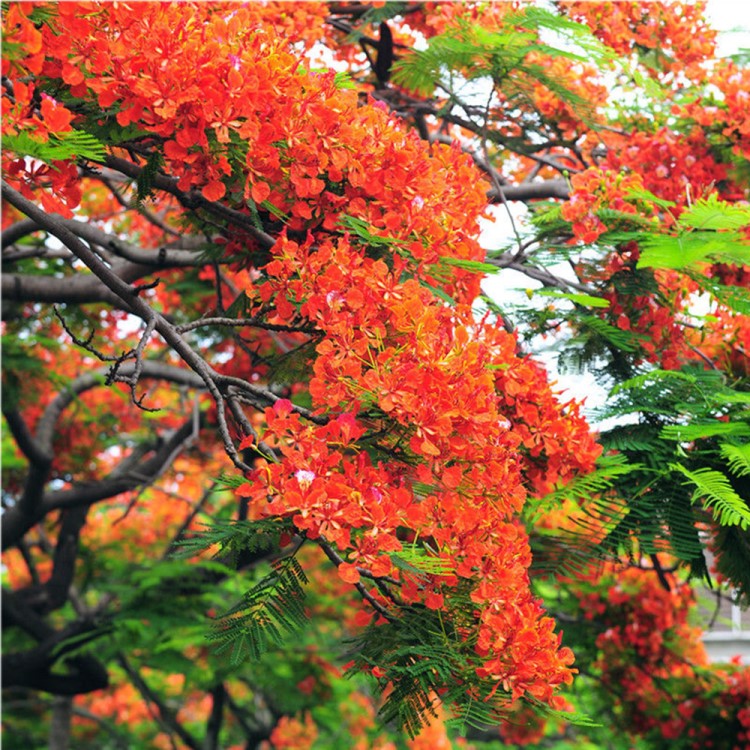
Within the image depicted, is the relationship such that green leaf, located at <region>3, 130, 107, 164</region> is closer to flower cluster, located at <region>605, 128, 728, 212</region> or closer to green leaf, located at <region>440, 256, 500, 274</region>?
green leaf, located at <region>440, 256, 500, 274</region>

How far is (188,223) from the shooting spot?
3691 millimetres

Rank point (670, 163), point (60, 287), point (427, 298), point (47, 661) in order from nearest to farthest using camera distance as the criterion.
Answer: point (427, 298), point (670, 163), point (60, 287), point (47, 661)

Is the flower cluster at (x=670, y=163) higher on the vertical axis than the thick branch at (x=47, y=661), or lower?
higher

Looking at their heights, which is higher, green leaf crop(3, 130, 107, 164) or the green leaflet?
green leaf crop(3, 130, 107, 164)

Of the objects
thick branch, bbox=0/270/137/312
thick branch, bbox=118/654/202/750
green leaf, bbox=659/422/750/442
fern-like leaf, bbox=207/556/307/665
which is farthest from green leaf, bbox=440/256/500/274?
thick branch, bbox=118/654/202/750

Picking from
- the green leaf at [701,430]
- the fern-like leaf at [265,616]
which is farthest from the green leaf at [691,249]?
the fern-like leaf at [265,616]

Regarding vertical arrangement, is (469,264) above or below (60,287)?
below

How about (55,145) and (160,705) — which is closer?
(55,145)

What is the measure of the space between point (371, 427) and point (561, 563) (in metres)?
1.05

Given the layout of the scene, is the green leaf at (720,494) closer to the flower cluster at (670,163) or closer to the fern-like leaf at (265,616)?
the fern-like leaf at (265,616)

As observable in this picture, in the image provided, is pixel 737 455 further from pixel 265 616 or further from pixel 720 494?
pixel 265 616

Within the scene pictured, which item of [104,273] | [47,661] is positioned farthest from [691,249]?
[47,661]

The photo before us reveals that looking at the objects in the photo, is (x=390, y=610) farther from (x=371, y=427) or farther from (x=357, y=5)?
(x=357, y=5)

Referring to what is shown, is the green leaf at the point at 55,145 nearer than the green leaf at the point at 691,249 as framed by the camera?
Yes
